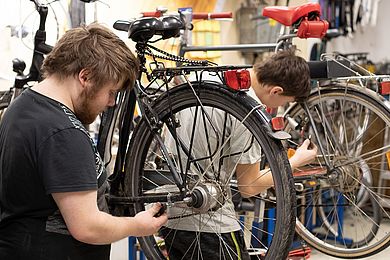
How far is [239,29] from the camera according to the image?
4684 mm

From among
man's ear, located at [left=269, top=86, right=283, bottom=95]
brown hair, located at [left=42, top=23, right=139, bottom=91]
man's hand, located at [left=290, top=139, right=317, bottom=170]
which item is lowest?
man's hand, located at [left=290, top=139, right=317, bottom=170]

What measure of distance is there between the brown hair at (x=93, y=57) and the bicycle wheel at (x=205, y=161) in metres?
0.44

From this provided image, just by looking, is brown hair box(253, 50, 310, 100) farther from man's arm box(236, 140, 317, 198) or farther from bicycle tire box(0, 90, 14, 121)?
bicycle tire box(0, 90, 14, 121)

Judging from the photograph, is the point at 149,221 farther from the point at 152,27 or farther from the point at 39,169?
the point at 152,27

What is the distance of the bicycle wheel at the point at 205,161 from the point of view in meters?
1.79

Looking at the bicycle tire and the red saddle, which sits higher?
the red saddle

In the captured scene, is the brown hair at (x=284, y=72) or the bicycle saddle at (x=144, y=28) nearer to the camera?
the bicycle saddle at (x=144, y=28)

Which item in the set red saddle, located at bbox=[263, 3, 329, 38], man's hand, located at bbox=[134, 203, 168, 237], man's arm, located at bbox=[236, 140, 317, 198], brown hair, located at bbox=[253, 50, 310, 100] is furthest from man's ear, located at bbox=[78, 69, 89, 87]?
red saddle, located at bbox=[263, 3, 329, 38]

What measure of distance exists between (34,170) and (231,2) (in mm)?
3411

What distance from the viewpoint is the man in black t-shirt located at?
143 centimetres

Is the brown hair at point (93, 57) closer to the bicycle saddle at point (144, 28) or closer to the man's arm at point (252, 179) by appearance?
the bicycle saddle at point (144, 28)

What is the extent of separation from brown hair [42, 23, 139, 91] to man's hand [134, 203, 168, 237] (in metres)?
0.40

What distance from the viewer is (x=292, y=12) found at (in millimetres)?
2738

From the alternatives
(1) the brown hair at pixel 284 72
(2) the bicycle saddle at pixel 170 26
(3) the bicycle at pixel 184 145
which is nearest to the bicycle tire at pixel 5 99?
(3) the bicycle at pixel 184 145
